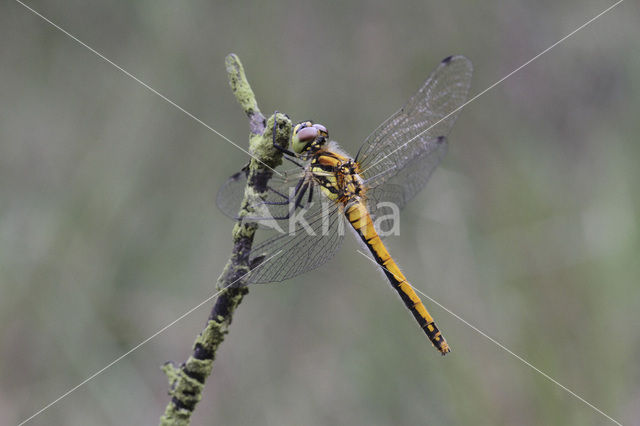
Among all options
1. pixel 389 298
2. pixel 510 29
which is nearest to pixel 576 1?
pixel 510 29

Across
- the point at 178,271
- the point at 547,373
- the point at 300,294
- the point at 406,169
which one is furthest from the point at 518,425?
the point at 178,271

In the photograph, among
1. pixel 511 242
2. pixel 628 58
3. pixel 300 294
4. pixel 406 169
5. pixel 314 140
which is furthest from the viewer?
pixel 300 294

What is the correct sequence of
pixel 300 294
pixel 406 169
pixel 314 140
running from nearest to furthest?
pixel 314 140, pixel 406 169, pixel 300 294

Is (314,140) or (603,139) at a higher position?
(314,140)

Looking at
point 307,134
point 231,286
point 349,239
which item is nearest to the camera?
point 231,286

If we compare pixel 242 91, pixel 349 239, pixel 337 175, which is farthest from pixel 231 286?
pixel 349 239

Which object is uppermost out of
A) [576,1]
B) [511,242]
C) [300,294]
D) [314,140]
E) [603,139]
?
[576,1]

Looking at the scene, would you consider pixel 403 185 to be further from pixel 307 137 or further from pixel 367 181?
pixel 307 137

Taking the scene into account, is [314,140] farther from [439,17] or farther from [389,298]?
[439,17]

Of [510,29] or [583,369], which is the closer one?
[583,369]
